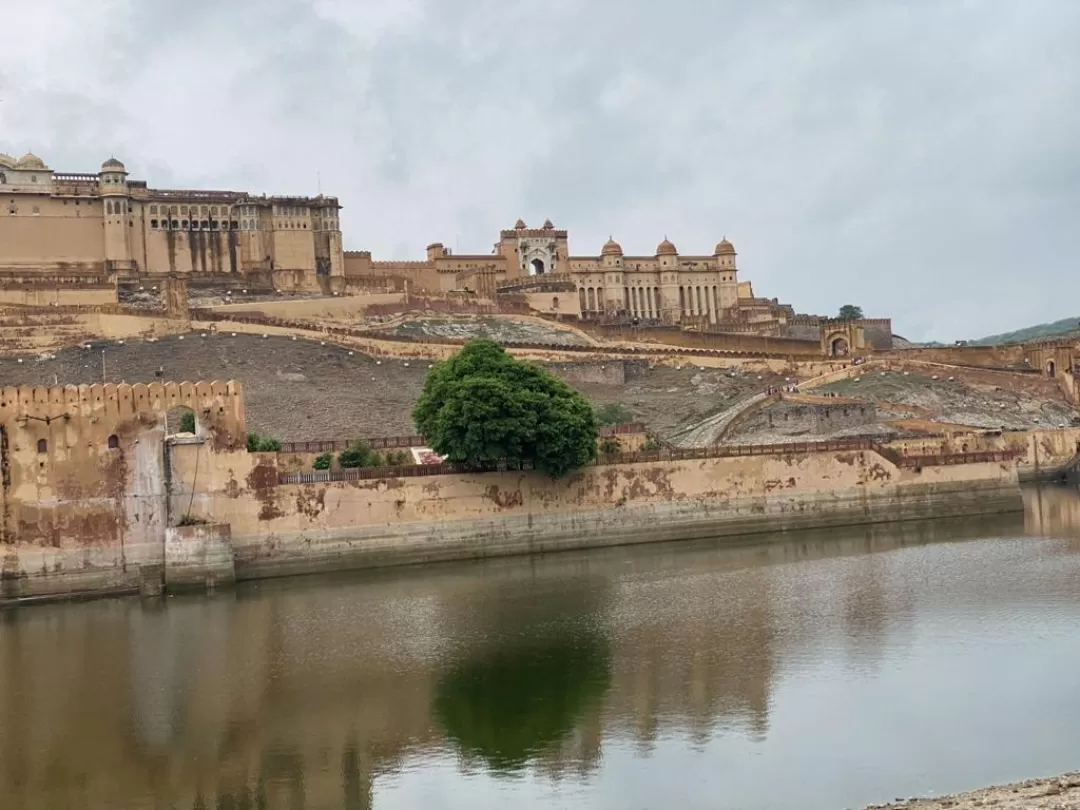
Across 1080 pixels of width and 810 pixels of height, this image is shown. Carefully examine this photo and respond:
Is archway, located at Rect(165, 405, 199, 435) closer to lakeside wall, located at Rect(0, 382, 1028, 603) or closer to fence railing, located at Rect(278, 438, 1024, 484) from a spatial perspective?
lakeside wall, located at Rect(0, 382, 1028, 603)

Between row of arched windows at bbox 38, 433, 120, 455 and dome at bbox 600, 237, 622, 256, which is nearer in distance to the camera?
row of arched windows at bbox 38, 433, 120, 455

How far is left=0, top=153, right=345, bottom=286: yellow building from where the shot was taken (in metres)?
57.7

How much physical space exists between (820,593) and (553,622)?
5236 mm

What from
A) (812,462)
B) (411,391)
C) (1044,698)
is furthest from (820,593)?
(411,391)

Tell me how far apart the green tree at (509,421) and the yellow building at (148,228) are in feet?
103

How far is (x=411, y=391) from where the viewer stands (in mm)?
46469

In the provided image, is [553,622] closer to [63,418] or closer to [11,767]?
[11,767]

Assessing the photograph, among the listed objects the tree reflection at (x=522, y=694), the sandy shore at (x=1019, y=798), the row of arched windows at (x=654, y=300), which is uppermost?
the row of arched windows at (x=654, y=300)

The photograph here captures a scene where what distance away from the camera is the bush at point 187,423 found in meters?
30.8

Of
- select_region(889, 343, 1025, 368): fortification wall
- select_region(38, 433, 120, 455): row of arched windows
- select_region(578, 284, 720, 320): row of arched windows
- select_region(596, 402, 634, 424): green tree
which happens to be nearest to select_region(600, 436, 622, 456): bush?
select_region(596, 402, 634, 424): green tree

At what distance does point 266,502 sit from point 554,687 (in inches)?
474

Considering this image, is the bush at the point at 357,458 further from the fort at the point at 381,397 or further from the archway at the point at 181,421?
the archway at the point at 181,421

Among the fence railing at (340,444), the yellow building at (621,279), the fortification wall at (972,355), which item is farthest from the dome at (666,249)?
the fence railing at (340,444)

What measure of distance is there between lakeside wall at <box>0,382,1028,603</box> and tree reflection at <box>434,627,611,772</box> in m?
8.76
